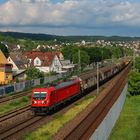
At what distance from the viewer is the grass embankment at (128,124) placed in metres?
33.7

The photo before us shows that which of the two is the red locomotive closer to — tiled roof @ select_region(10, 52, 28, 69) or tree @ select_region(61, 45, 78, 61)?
tiled roof @ select_region(10, 52, 28, 69)

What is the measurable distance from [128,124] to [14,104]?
21434 millimetres

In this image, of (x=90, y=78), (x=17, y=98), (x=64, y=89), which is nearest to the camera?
(x=64, y=89)

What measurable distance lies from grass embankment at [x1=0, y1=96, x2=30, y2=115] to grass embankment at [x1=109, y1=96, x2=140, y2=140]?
13.4 m

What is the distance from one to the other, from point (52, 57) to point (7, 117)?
92.4 m

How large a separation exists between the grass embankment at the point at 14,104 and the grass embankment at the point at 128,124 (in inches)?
528

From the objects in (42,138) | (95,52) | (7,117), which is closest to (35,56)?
(95,52)

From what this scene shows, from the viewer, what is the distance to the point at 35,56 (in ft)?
448

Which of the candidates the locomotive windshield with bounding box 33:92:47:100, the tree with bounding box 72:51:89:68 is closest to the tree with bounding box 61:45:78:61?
the tree with bounding box 72:51:89:68

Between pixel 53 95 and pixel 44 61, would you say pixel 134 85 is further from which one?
pixel 44 61

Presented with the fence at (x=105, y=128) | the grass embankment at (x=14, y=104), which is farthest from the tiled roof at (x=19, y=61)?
the fence at (x=105, y=128)

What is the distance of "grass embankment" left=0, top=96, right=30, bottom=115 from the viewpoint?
52444 millimetres

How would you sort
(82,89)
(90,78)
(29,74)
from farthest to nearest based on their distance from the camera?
(29,74), (90,78), (82,89)

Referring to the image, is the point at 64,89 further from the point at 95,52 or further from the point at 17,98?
the point at 95,52
